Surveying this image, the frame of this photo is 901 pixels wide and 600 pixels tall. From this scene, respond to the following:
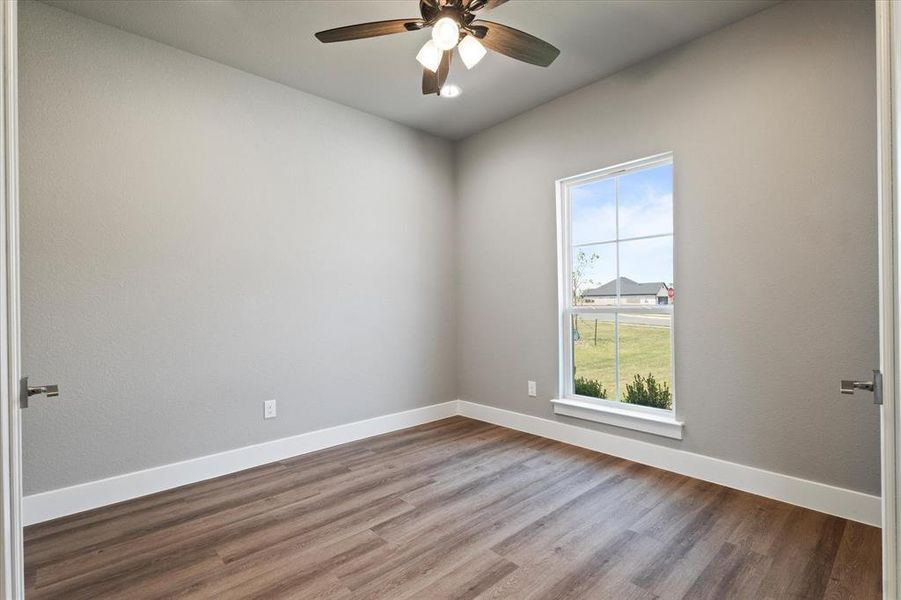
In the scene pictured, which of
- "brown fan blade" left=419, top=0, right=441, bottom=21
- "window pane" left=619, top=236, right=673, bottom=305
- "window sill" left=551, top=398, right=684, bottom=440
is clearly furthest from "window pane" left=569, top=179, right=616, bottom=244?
"brown fan blade" left=419, top=0, right=441, bottom=21

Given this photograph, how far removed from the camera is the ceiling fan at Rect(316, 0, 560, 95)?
1.87m

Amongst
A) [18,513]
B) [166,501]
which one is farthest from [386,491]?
[18,513]

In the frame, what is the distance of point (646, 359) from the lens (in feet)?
10.1

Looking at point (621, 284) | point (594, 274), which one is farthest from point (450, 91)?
point (621, 284)

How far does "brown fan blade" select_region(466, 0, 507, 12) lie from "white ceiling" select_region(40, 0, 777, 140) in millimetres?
603

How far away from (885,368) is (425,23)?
2.08 metres

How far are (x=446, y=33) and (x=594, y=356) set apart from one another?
2503 millimetres

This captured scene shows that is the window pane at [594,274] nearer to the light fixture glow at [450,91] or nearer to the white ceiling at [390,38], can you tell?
the white ceiling at [390,38]

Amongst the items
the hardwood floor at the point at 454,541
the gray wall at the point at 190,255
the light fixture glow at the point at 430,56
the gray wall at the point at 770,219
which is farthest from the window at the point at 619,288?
the light fixture glow at the point at 430,56

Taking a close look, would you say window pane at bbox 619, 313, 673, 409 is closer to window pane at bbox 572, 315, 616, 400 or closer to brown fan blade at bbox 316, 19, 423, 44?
window pane at bbox 572, 315, 616, 400

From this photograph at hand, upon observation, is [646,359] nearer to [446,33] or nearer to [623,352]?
[623,352]

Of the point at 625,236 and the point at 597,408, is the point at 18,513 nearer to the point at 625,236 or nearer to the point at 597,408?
the point at 597,408

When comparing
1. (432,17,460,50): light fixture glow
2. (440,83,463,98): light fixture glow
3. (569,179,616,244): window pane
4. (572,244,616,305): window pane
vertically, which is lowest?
(572,244,616,305): window pane

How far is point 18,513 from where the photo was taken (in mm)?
1202
